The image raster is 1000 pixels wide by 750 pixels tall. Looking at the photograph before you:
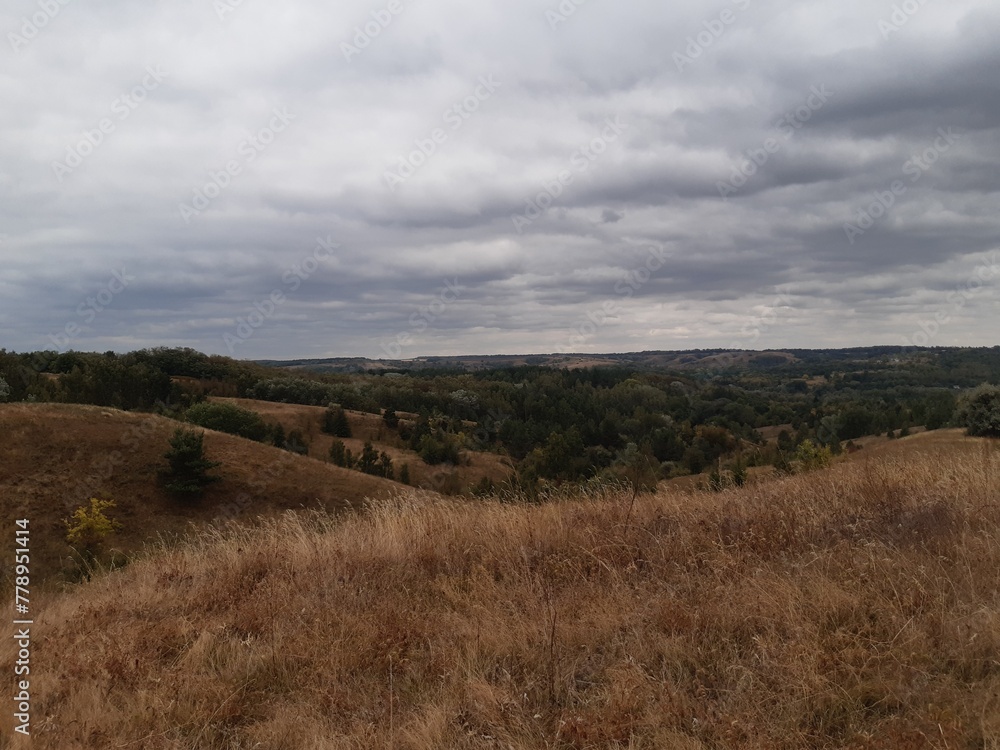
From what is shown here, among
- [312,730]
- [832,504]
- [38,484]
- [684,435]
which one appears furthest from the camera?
[684,435]

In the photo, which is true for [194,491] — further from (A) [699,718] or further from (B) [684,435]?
(B) [684,435]

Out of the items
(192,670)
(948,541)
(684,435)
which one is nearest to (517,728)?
(192,670)

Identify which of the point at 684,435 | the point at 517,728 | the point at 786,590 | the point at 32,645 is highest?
the point at 786,590

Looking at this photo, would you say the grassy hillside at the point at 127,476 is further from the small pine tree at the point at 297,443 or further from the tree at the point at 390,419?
the tree at the point at 390,419

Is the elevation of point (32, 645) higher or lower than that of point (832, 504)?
lower

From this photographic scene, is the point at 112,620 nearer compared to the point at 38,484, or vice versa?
the point at 112,620

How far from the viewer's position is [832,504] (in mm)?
5539

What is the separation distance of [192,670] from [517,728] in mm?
2285

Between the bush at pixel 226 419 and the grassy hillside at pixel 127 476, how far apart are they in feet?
44.2

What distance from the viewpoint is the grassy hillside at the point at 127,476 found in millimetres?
33312

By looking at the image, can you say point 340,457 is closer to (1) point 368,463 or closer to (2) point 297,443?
(1) point 368,463

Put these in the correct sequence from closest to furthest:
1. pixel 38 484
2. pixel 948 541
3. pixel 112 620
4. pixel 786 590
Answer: pixel 786 590 → pixel 948 541 → pixel 112 620 → pixel 38 484

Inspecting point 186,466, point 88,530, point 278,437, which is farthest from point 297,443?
point 88,530

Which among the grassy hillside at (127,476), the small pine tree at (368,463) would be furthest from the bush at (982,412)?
the small pine tree at (368,463)
